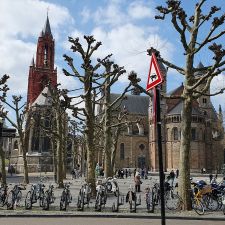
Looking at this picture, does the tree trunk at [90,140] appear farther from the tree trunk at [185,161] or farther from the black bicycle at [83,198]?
the tree trunk at [185,161]

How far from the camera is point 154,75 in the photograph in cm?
643

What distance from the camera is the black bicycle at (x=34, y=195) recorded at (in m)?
14.7

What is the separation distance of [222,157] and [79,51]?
217 feet

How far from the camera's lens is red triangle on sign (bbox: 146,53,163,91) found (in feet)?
20.7

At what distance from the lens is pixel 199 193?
46.7ft

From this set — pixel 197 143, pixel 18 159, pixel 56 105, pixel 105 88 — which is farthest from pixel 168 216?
pixel 18 159

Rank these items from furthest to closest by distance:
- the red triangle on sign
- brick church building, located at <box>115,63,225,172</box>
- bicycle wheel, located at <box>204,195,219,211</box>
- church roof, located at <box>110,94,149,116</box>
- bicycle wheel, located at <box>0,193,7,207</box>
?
1. church roof, located at <box>110,94,149,116</box>
2. brick church building, located at <box>115,63,225,172</box>
3. bicycle wheel, located at <box>0,193,7,207</box>
4. bicycle wheel, located at <box>204,195,219,211</box>
5. the red triangle on sign

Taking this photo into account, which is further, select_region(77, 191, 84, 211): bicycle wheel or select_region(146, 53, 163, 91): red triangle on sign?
select_region(77, 191, 84, 211): bicycle wheel

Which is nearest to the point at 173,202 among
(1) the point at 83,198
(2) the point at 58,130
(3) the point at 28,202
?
(1) the point at 83,198

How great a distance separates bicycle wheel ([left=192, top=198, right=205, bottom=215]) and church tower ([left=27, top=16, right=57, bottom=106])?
8049 centimetres

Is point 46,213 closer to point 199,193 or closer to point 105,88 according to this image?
point 199,193

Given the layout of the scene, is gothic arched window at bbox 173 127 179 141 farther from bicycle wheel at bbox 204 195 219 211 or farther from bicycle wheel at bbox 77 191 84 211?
bicycle wheel at bbox 77 191 84 211

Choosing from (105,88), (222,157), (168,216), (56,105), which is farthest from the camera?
(222,157)

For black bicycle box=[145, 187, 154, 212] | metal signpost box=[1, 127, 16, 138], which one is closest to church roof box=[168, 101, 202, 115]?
black bicycle box=[145, 187, 154, 212]
